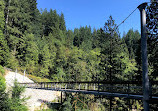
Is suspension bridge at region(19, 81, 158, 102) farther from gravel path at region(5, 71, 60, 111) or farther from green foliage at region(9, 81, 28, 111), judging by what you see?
gravel path at region(5, 71, 60, 111)

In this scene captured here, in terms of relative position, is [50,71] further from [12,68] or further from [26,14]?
[26,14]

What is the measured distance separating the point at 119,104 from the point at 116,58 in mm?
7318

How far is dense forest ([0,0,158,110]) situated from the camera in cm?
2020

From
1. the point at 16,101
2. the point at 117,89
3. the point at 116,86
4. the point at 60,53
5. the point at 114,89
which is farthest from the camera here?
the point at 60,53

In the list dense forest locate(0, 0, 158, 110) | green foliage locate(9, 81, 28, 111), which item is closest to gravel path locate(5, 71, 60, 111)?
green foliage locate(9, 81, 28, 111)

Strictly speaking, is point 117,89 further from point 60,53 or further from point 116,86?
point 60,53

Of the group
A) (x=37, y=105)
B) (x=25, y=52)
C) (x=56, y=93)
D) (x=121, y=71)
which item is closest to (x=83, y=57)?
(x=25, y=52)

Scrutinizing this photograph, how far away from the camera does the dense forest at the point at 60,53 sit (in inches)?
795

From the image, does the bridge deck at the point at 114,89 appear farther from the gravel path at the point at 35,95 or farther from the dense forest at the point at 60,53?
the gravel path at the point at 35,95

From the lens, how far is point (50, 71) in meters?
46.8

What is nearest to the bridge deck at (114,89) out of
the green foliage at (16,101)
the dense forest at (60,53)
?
the dense forest at (60,53)

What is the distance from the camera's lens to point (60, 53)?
48531 mm

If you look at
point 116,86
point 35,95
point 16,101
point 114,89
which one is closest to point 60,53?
point 35,95

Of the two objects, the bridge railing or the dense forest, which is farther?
the dense forest
